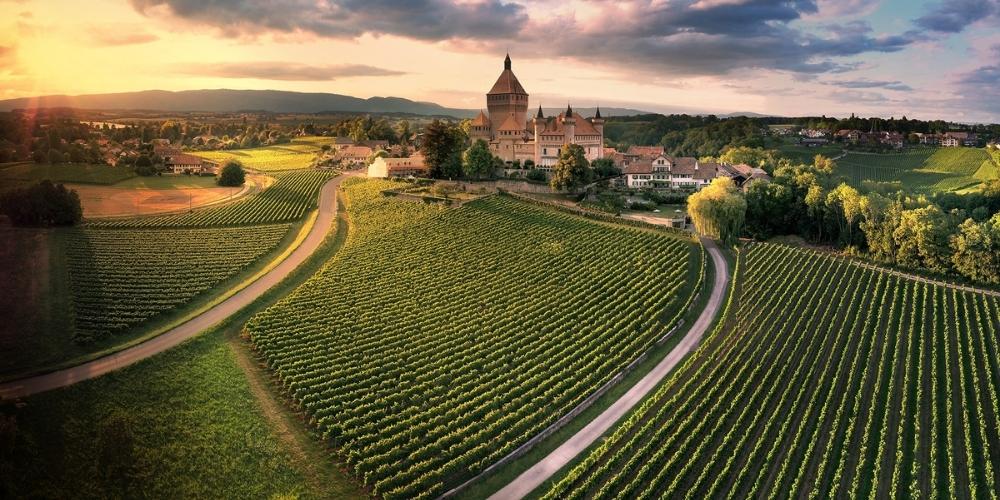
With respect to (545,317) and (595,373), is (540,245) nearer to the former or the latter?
(545,317)

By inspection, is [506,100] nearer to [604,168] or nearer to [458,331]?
[604,168]

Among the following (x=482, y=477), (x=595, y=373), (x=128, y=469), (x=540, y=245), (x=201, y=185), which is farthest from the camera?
(x=201, y=185)

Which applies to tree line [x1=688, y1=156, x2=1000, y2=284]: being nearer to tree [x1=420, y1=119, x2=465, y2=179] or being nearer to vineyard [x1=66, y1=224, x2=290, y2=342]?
tree [x1=420, y1=119, x2=465, y2=179]

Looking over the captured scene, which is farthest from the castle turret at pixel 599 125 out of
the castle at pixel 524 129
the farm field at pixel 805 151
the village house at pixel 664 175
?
the farm field at pixel 805 151

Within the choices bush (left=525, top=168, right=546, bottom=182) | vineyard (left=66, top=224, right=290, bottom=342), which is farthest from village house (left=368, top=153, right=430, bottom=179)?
vineyard (left=66, top=224, right=290, bottom=342)

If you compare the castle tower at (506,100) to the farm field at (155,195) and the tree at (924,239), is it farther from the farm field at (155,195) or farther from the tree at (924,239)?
the tree at (924,239)

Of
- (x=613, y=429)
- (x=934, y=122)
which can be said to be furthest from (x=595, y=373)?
(x=934, y=122)

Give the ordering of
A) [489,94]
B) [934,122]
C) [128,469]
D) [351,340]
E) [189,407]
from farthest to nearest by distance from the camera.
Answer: [934,122] < [489,94] < [351,340] < [189,407] < [128,469]
